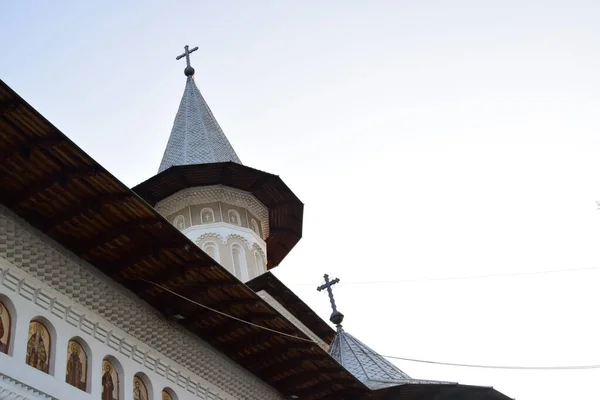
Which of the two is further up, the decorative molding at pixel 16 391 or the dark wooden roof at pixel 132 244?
the dark wooden roof at pixel 132 244

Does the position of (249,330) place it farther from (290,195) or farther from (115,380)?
(290,195)

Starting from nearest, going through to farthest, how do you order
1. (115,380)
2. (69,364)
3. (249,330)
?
(69,364) → (115,380) → (249,330)

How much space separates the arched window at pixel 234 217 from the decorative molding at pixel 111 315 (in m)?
4.85

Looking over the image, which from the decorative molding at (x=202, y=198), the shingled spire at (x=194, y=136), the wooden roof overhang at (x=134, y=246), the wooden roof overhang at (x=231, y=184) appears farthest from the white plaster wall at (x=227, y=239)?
the wooden roof overhang at (x=134, y=246)

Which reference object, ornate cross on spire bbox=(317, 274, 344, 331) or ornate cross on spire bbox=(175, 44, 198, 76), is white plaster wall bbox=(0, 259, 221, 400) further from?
ornate cross on spire bbox=(175, 44, 198, 76)

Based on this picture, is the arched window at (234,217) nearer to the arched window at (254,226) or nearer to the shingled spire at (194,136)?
the arched window at (254,226)

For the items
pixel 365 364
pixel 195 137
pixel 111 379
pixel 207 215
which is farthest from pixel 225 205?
pixel 111 379

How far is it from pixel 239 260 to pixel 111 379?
6098mm

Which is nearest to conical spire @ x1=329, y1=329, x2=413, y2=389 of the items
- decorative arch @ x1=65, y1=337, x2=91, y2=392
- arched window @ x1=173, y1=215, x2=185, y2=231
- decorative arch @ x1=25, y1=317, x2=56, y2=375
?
arched window @ x1=173, y1=215, x2=185, y2=231

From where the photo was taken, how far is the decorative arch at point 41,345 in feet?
21.9

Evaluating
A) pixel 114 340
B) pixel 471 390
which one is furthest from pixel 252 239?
pixel 114 340

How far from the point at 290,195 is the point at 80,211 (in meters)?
7.68

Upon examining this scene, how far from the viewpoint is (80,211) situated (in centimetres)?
718

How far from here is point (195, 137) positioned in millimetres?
15938
